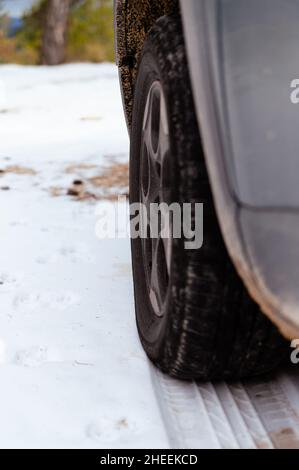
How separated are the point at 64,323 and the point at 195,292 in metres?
0.83

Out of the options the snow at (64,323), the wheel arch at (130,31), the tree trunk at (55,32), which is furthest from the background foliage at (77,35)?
the wheel arch at (130,31)

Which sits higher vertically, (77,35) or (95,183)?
(95,183)

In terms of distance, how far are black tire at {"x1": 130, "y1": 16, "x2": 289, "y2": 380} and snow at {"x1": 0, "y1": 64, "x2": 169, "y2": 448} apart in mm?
192

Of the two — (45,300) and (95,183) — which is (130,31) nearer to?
(45,300)

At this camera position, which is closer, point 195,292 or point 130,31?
point 195,292

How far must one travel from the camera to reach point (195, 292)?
1.50 m

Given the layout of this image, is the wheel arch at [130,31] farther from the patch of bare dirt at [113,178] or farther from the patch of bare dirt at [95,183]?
the patch of bare dirt at [113,178]

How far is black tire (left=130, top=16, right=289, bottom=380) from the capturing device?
4.80ft

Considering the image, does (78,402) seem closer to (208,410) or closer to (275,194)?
(208,410)

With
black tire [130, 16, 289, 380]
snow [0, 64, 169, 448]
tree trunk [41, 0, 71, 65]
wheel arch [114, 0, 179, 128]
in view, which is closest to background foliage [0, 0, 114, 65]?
tree trunk [41, 0, 71, 65]

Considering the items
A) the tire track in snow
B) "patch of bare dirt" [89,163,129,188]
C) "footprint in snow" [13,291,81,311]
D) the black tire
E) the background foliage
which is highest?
the black tire

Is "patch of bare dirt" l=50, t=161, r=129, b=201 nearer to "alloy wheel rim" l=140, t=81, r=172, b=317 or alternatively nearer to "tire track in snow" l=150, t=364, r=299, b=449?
"alloy wheel rim" l=140, t=81, r=172, b=317

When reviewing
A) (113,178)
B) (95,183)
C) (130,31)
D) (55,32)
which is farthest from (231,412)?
(55,32)

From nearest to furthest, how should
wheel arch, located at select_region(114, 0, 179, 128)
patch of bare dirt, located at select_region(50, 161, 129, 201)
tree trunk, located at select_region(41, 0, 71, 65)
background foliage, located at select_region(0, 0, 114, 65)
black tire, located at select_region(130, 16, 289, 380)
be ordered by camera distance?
black tire, located at select_region(130, 16, 289, 380), wheel arch, located at select_region(114, 0, 179, 128), patch of bare dirt, located at select_region(50, 161, 129, 201), tree trunk, located at select_region(41, 0, 71, 65), background foliage, located at select_region(0, 0, 114, 65)
